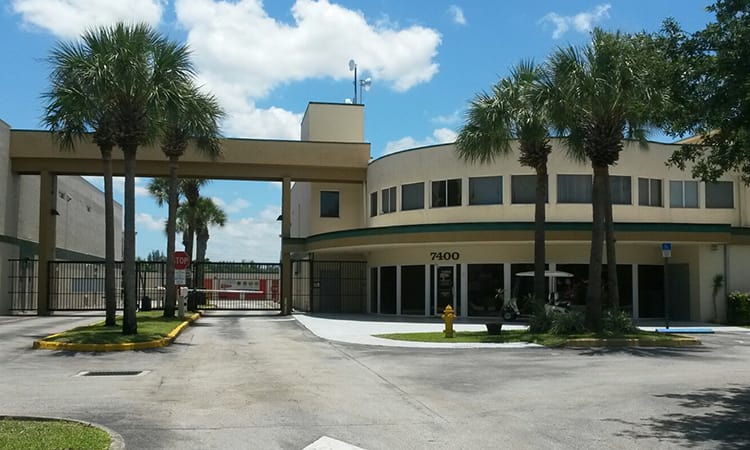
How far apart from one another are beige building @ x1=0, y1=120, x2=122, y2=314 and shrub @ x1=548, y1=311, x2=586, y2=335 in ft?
81.8

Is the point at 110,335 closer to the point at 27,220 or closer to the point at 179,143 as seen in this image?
the point at 179,143

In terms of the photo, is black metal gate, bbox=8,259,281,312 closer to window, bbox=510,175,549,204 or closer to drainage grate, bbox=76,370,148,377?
window, bbox=510,175,549,204

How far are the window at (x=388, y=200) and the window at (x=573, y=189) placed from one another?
25.0 feet

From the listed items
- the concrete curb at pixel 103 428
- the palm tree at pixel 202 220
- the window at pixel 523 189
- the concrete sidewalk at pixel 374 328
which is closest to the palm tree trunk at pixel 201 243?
the palm tree at pixel 202 220

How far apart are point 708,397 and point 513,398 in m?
3.09

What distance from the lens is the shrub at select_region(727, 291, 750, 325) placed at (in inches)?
1132

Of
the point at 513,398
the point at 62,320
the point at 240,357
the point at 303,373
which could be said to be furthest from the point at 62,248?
the point at 513,398

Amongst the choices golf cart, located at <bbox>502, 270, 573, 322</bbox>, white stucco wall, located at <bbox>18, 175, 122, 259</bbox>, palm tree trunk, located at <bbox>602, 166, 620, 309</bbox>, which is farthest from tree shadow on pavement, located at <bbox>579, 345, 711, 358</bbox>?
white stucco wall, located at <bbox>18, 175, 122, 259</bbox>

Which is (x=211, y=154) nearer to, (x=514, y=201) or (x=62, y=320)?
(x=62, y=320)

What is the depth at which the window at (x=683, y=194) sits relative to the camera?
3159 centimetres

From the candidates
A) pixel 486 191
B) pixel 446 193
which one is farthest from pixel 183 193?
pixel 486 191

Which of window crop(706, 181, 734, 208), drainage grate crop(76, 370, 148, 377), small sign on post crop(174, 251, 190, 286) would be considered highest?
window crop(706, 181, 734, 208)

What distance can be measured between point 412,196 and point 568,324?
13.1 metres

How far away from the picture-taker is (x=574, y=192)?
3052 centimetres
